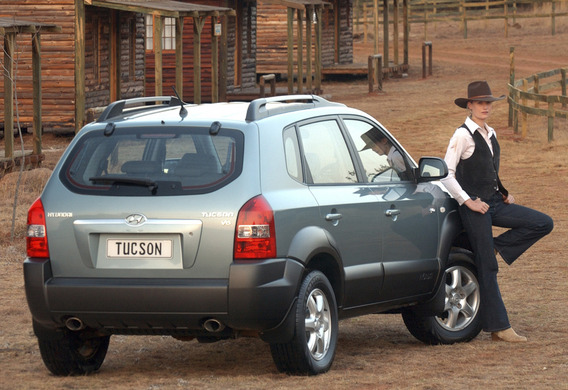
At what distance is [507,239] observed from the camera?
825cm

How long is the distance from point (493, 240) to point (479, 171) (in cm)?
54

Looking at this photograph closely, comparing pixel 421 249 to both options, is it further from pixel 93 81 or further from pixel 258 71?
pixel 258 71

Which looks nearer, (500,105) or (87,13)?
(87,13)

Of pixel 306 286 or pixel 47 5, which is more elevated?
pixel 47 5

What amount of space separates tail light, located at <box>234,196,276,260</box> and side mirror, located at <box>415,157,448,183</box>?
175cm

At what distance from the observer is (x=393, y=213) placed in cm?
750

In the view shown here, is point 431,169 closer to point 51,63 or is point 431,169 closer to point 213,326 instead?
point 213,326

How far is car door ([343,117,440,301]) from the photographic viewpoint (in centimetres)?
747

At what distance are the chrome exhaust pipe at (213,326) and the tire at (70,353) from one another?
2.97ft

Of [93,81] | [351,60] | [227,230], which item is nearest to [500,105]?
[93,81]

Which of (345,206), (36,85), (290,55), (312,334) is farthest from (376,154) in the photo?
(290,55)

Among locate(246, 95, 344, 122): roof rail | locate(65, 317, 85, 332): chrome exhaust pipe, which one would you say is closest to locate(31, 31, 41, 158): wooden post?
locate(246, 95, 344, 122): roof rail

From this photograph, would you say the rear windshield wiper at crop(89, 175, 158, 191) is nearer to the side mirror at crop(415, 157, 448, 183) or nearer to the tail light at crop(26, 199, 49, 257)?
the tail light at crop(26, 199, 49, 257)

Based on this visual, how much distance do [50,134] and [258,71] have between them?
17893 mm
